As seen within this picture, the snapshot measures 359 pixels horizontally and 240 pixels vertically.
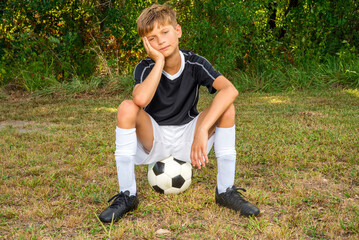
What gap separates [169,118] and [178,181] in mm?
551

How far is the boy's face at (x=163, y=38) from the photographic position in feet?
9.73

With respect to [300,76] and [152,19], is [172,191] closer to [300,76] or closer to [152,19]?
[152,19]

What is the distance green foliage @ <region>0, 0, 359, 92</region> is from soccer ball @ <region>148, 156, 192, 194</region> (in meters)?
6.54

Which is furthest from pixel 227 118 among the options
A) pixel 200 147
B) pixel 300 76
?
pixel 300 76

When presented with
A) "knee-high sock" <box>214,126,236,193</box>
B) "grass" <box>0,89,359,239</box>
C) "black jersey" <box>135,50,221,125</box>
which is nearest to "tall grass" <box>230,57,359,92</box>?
"grass" <box>0,89,359,239</box>

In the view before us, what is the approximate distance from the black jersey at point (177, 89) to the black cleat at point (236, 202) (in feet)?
2.32

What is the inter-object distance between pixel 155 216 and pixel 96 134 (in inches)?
107

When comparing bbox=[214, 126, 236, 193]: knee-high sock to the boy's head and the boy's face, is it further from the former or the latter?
the boy's head

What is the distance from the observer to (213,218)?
277 centimetres

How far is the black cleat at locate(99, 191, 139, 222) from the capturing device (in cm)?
271

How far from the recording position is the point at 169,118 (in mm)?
3146

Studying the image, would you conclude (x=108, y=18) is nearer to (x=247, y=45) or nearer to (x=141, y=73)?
(x=247, y=45)

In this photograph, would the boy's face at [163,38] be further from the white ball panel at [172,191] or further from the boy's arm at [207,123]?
the white ball panel at [172,191]

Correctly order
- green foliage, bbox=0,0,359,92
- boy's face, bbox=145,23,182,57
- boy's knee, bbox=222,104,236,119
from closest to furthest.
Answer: boy's knee, bbox=222,104,236,119, boy's face, bbox=145,23,182,57, green foliage, bbox=0,0,359,92
